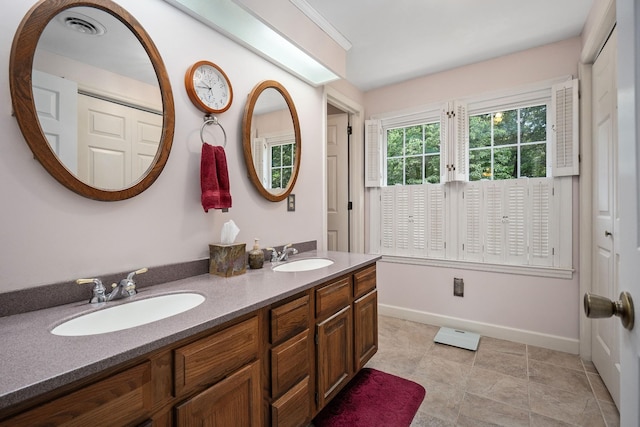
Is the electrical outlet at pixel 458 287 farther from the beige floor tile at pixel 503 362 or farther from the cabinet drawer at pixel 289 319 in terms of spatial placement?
the cabinet drawer at pixel 289 319

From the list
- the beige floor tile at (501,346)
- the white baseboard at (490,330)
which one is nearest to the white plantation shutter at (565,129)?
the white baseboard at (490,330)

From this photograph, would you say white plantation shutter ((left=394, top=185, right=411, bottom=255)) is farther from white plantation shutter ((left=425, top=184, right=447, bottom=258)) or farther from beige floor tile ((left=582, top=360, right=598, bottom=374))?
beige floor tile ((left=582, top=360, right=598, bottom=374))

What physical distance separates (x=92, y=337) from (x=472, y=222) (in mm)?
2854

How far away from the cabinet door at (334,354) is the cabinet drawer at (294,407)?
112mm

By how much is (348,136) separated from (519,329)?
2450 millimetres

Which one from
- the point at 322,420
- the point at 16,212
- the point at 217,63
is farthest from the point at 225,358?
the point at 217,63

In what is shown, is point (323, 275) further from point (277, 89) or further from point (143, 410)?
point (277, 89)

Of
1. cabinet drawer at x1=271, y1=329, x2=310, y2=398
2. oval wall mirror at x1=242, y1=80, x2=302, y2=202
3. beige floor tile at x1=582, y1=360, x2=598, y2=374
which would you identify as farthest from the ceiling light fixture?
beige floor tile at x1=582, y1=360, x2=598, y2=374

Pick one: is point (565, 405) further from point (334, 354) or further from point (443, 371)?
point (334, 354)

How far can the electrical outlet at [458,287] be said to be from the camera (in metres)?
2.88

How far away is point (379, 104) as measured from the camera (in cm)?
333

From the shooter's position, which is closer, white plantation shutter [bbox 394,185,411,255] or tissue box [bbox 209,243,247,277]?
tissue box [bbox 209,243,247,277]

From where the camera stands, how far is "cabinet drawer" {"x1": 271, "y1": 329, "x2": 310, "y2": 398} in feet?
4.17

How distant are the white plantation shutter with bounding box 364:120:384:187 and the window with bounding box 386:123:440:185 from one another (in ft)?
0.40
